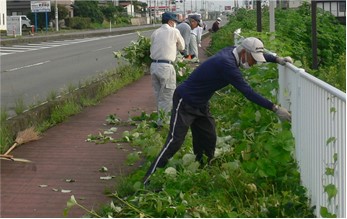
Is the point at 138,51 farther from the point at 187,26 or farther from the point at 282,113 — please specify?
the point at 282,113

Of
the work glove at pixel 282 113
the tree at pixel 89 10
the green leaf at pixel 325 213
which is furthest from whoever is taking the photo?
the tree at pixel 89 10

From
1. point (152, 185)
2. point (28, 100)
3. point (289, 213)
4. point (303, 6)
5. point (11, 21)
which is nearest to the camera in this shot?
point (289, 213)

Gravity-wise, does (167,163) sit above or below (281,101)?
below

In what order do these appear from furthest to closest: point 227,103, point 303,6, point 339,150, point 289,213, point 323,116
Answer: point 303,6
point 227,103
point 289,213
point 323,116
point 339,150

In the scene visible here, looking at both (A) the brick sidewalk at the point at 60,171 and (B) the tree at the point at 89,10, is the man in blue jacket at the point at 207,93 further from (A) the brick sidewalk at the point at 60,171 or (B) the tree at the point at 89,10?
(B) the tree at the point at 89,10

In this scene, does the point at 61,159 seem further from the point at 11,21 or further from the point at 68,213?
the point at 11,21

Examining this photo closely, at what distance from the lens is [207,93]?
7.34 metres

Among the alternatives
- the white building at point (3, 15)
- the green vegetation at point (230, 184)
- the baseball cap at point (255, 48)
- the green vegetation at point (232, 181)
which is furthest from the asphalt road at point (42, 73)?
the white building at point (3, 15)

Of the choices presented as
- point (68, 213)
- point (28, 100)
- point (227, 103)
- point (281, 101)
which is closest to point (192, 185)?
point (68, 213)

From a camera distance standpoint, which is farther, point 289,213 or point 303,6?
point 303,6

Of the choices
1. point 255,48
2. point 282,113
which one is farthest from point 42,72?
point 282,113

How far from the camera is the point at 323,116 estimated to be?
17.6 ft

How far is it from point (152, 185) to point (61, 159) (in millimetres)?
2468

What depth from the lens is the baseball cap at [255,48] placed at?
22.8 feet
